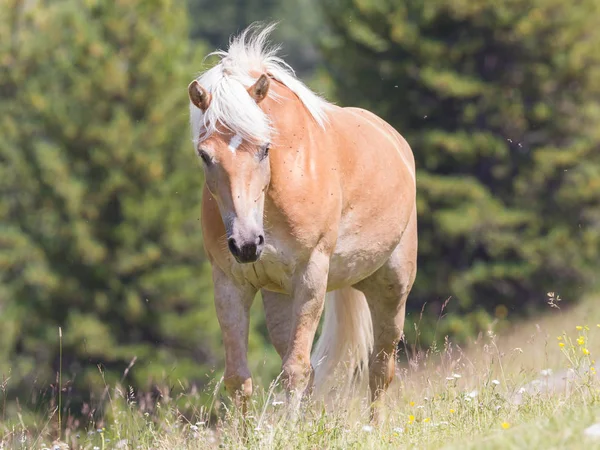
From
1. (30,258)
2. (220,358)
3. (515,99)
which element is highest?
(515,99)

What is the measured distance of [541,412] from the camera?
4641 mm

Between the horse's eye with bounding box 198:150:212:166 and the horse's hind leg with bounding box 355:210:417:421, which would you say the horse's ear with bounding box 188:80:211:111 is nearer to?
the horse's eye with bounding box 198:150:212:166

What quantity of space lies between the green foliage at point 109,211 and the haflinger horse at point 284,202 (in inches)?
589

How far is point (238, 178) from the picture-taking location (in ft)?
15.7

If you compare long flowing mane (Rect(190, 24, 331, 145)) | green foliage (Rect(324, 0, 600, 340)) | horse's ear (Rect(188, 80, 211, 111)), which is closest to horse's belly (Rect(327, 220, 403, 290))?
long flowing mane (Rect(190, 24, 331, 145))

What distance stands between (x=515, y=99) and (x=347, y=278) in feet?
58.3

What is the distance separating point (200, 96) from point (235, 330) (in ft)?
4.15

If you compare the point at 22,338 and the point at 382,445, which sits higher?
the point at 382,445

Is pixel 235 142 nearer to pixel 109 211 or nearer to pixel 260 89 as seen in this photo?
pixel 260 89

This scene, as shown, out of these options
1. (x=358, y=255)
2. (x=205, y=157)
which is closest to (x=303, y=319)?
(x=358, y=255)

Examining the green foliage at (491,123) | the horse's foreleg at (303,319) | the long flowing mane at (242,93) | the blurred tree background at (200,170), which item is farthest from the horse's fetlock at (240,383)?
the green foliage at (491,123)

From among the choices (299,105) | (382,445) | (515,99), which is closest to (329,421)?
(382,445)

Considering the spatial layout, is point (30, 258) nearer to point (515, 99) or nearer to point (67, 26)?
point (67, 26)

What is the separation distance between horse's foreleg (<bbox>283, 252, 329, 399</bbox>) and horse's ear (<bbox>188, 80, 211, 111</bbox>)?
1003 millimetres
